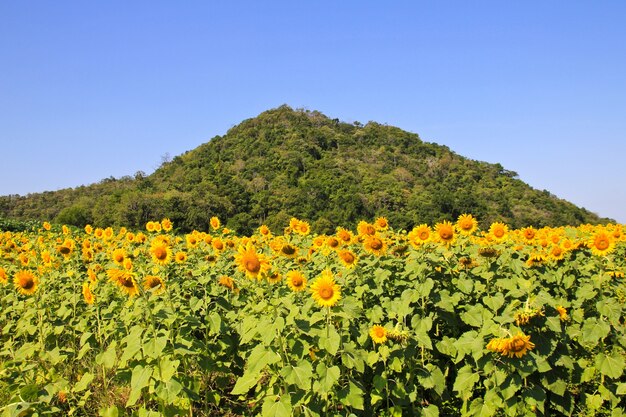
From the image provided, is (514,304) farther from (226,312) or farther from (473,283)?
(226,312)

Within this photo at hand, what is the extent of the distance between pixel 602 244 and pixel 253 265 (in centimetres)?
382

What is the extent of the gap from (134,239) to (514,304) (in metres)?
6.94

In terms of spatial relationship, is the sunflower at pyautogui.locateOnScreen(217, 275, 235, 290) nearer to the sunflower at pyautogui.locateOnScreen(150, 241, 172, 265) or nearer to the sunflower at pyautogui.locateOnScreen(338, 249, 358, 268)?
the sunflower at pyautogui.locateOnScreen(150, 241, 172, 265)

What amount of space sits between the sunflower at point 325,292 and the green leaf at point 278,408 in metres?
0.73

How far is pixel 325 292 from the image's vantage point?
136 inches

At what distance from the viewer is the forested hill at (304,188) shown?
45125mm

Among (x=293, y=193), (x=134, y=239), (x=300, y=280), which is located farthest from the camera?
(x=293, y=193)

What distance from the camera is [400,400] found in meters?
3.65

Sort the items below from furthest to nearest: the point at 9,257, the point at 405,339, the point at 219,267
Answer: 1. the point at 9,257
2. the point at 219,267
3. the point at 405,339

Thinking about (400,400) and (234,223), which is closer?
(400,400)

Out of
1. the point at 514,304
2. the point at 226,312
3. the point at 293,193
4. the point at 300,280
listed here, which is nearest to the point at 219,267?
the point at 226,312

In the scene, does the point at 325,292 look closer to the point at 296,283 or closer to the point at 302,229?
the point at 296,283

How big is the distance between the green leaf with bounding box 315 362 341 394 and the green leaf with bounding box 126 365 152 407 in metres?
1.28

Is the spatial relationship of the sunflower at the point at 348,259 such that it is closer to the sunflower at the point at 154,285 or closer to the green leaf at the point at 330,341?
the green leaf at the point at 330,341
